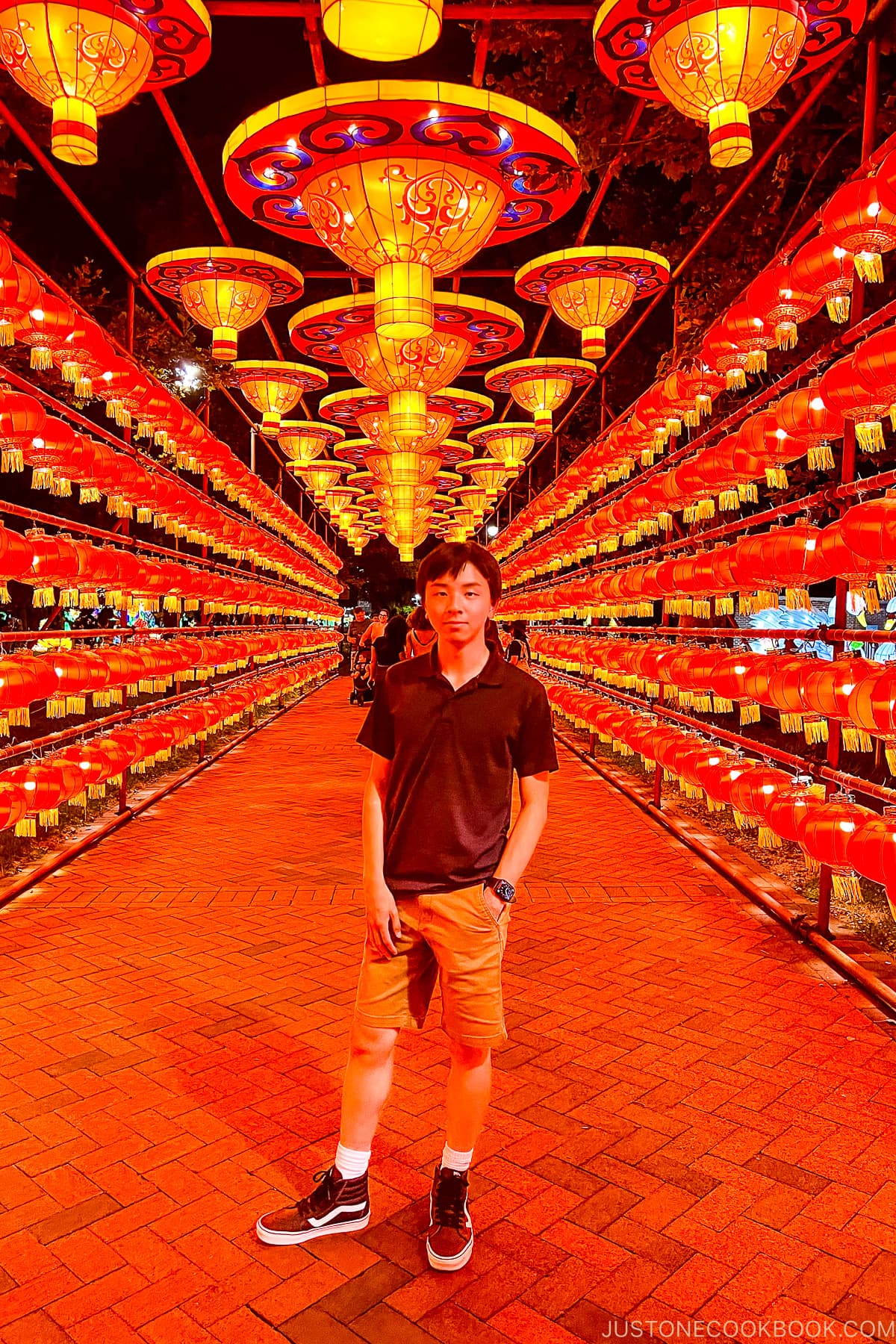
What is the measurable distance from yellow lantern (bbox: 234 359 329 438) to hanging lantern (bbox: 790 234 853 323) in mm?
5302

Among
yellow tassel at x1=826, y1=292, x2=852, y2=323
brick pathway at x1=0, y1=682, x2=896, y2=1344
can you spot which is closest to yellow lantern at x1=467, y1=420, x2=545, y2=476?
yellow tassel at x1=826, y1=292, x2=852, y2=323

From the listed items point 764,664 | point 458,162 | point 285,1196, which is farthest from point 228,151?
point 285,1196

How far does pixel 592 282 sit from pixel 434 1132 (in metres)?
5.56

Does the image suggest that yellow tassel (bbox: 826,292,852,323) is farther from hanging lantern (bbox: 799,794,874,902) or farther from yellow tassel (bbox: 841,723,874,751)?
hanging lantern (bbox: 799,794,874,902)

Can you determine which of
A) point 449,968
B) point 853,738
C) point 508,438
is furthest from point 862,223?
point 508,438

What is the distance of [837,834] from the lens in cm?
426

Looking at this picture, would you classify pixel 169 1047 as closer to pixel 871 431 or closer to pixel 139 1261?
pixel 139 1261

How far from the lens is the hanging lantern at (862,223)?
12.8 ft

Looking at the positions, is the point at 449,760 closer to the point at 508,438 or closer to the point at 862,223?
the point at 862,223

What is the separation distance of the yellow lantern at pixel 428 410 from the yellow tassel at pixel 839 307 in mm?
4351

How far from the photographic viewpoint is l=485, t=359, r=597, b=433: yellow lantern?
943 cm

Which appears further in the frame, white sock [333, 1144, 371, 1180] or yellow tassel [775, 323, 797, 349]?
yellow tassel [775, 323, 797, 349]

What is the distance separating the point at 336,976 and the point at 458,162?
12.6 ft

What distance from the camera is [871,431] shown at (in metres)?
4.42
